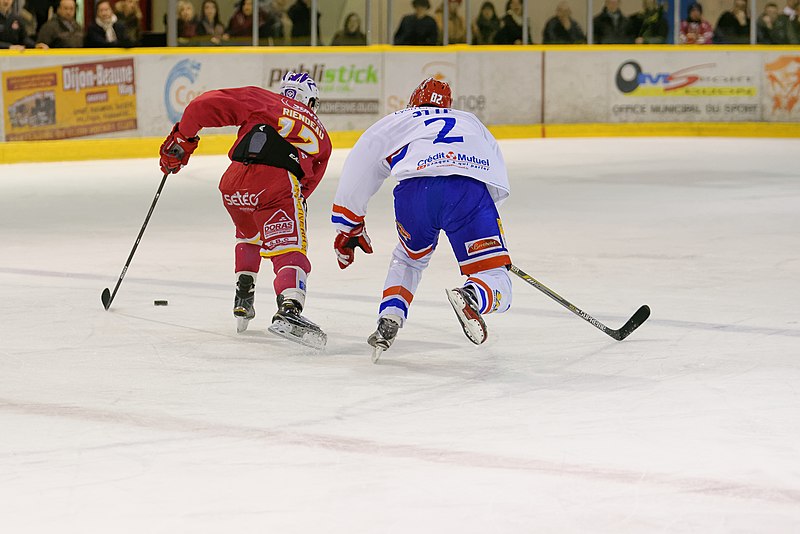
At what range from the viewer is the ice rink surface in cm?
300

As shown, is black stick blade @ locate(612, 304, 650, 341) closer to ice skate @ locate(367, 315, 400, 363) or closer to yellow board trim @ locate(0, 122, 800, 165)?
ice skate @ locate(367, 315, 400, 363)

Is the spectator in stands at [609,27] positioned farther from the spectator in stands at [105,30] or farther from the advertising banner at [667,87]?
the spectator in stands at [105,30]

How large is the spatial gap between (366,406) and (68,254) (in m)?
3.56

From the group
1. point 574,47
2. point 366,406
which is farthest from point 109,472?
point 574,47

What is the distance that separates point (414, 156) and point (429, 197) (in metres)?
0.14

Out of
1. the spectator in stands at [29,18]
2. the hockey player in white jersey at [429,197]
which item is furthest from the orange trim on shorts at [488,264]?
the spectator in stands at [29,18]

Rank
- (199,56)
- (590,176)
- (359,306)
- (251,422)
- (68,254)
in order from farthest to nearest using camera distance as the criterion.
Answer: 1. (199,56)
2. (590,176)
3. (68,254)
4. (359,306)
5. (251,422)

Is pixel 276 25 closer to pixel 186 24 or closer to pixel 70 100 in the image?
pixel 186 24

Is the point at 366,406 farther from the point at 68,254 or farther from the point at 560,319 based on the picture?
the point at 68,254

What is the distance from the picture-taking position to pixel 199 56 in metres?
13.0

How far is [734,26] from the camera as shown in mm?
15281

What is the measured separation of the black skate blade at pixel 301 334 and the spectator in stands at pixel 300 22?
9429 mm

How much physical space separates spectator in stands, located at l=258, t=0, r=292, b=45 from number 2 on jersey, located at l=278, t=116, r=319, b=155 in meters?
8.87

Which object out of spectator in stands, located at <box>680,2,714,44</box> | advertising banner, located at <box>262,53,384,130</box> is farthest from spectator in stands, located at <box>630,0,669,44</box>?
advertising banner, located at <box>262,53,384,130</box>
